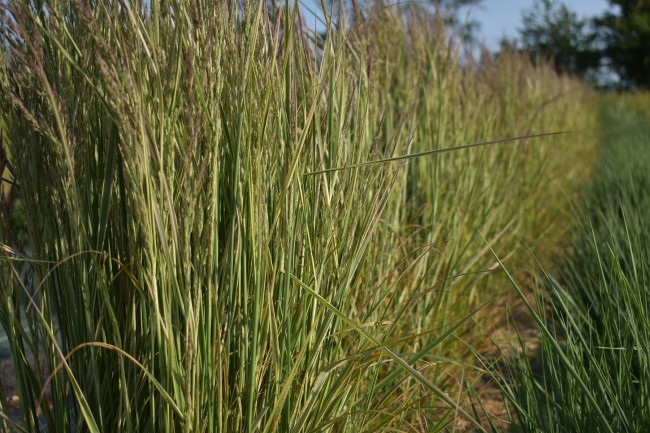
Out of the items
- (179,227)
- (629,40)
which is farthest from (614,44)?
(179,227)

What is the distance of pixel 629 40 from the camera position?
2978 cm

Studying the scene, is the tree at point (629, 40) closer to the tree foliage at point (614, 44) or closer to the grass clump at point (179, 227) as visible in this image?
the tree foliage at point (614, 44)

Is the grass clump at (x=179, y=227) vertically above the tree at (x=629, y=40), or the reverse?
the tree at (x=629, y=40)

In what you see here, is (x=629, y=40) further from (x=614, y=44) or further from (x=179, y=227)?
(x=179, y=227)

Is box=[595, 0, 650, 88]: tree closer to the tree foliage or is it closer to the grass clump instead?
the tree foliage

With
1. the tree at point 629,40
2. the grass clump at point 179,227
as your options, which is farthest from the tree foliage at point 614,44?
the grass clump at point 179,227

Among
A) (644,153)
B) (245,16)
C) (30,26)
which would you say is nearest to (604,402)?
(245,16)

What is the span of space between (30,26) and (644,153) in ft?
15.1

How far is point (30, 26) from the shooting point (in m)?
1.35

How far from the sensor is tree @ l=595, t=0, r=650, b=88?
29781 millimetres

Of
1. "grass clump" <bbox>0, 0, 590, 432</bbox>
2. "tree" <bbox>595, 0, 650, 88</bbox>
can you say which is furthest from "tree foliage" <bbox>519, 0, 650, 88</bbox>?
"grass clump" <bbox>0, 0, 590, 432</bbox>

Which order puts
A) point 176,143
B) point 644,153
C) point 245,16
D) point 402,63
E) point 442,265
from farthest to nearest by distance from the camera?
point 644,153
point 402,63
point 442,265
point 245,16
point 176,143

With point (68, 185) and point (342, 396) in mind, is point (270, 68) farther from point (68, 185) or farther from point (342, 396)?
point (342, 396)

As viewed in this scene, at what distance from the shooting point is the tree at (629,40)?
29.8 meters
